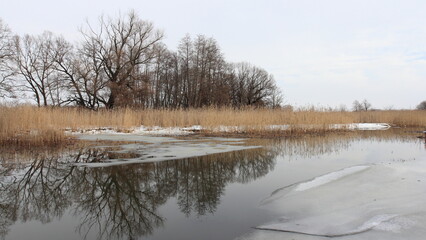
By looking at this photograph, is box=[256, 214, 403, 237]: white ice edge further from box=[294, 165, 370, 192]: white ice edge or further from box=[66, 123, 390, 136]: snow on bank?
box=[66, 123, 390, 136]: snow on bank

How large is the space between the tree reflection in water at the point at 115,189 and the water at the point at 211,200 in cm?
1

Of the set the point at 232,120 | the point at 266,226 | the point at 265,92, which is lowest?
the point at 266,226

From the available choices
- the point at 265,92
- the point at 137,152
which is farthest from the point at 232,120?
the point at 265,92

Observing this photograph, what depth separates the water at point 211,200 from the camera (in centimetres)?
306

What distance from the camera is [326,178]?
5.23 meters

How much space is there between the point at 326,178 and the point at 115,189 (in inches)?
143

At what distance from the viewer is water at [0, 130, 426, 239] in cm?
306

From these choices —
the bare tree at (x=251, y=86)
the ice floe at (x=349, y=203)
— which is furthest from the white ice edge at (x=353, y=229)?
the bare tree at (x=251, y=86)

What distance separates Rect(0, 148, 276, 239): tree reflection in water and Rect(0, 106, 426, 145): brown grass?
3709 mm

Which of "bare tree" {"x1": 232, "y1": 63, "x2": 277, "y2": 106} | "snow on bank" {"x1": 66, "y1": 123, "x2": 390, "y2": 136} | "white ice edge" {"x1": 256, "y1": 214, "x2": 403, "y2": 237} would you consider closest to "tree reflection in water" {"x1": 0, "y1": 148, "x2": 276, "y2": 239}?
"white ice edge" {"x1": 256, "y1": 214, "x2": 403, "y2": 237}

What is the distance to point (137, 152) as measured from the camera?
335 inches

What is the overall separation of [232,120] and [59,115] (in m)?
8.56

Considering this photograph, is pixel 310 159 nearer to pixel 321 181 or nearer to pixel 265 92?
pixel 321 181

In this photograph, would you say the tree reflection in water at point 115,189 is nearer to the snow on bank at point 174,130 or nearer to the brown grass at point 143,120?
the brown grass at point 143,120
